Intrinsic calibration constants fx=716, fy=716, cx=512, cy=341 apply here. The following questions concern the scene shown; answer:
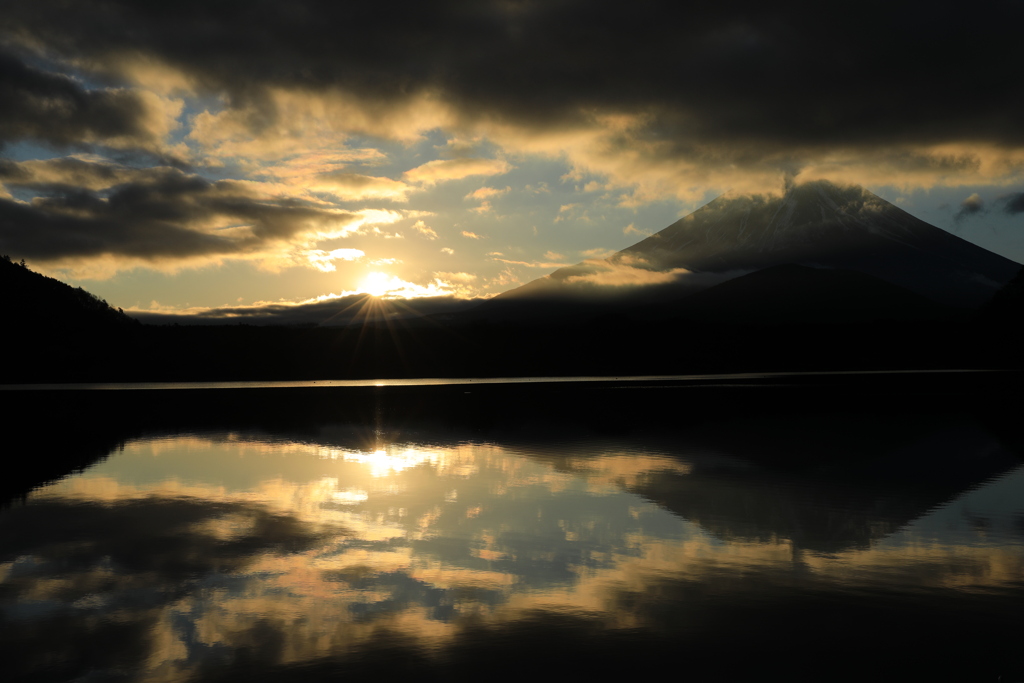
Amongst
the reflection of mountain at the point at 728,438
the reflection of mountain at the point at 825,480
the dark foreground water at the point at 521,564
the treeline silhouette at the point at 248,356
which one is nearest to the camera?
the dark foreground water at the point at 521,564

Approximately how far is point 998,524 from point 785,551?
247 inches

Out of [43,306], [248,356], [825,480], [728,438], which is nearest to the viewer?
[825,480]

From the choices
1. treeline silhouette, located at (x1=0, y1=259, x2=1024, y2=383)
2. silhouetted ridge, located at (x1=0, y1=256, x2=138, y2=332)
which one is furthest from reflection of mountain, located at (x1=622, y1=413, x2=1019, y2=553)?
silhouetted ridge, located at (x1=0, y1=256, x2=138, y2=332)

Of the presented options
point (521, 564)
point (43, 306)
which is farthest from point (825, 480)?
point (43, 306)

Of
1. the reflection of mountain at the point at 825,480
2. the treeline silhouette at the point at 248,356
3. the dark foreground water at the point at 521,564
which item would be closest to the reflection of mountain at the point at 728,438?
the reflection of mountain at the point at 825,480

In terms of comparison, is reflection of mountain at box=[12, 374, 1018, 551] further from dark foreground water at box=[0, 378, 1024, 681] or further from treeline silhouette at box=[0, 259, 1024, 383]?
treeline silhouette at box=[0, 259, 1024, 383]

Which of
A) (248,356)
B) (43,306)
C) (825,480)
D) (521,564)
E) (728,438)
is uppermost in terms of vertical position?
(43,306)

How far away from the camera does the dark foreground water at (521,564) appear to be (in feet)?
31.4

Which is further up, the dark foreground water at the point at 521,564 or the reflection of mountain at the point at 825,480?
the reflection of mountain at the point at 825,480

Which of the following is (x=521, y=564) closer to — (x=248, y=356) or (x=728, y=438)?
(x=728, y=438)

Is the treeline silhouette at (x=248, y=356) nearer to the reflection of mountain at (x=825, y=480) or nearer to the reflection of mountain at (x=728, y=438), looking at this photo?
the reflection of mountain at (x=728, y=438)

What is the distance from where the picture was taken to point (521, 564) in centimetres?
1377

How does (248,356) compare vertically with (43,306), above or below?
below

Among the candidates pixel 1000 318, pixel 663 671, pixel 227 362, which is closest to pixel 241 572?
pixel 663 671
